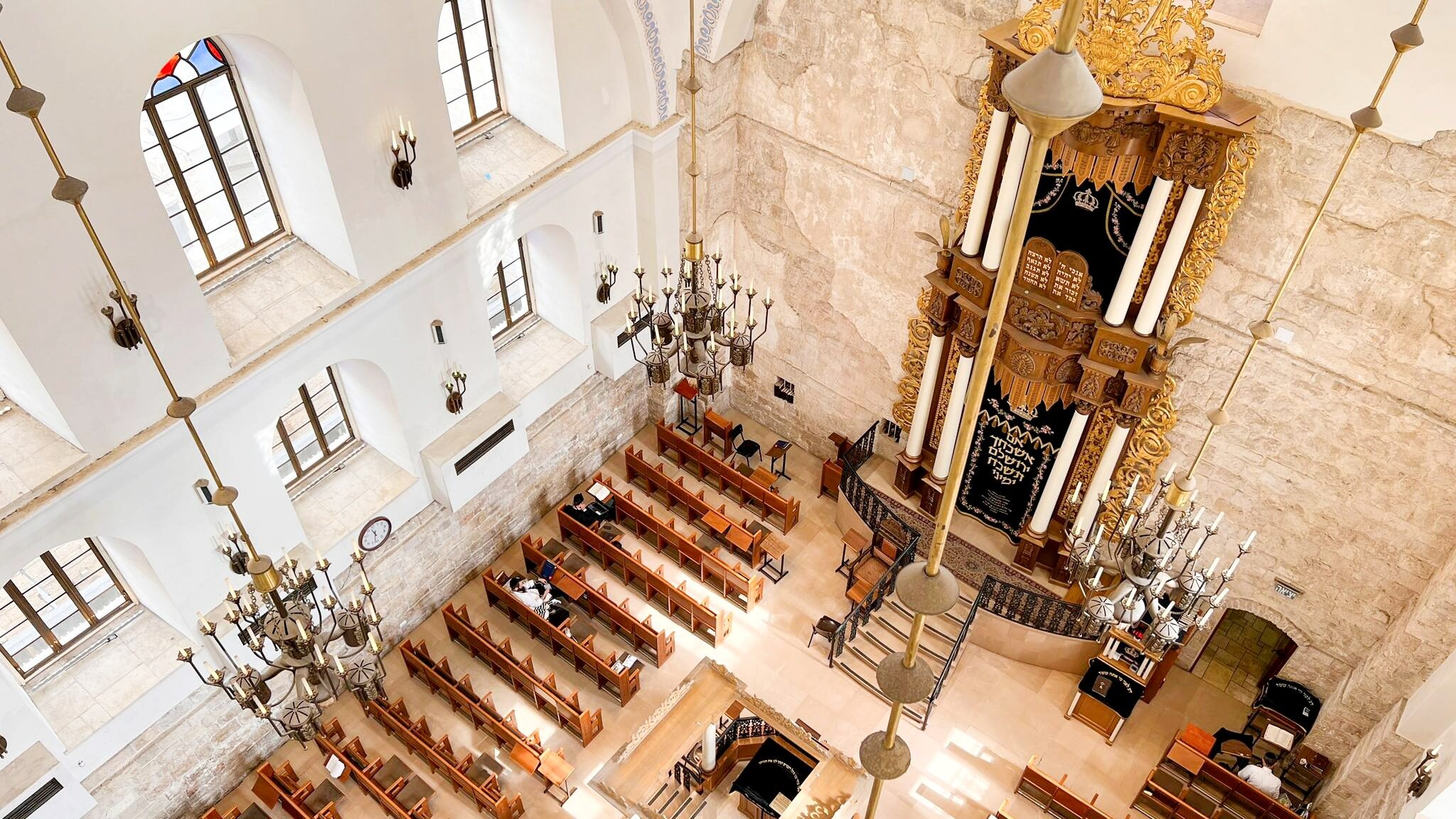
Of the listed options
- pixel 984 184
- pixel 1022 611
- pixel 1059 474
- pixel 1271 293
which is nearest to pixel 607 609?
pixel 1022 611

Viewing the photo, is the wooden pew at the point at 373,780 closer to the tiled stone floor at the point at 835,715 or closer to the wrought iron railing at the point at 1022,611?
the tiled stone floor at the point at 835,715

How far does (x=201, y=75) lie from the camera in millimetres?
8359

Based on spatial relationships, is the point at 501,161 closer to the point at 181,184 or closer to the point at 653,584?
the point at 181,184

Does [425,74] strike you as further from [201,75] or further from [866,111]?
[866,111]

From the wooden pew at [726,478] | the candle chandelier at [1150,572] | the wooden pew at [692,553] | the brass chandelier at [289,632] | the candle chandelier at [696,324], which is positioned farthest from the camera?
the wooden pew at [726,478]

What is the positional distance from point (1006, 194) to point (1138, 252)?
1358mm

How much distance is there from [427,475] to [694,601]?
3.47 metres

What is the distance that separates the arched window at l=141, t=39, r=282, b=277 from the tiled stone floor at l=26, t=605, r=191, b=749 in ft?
11.5

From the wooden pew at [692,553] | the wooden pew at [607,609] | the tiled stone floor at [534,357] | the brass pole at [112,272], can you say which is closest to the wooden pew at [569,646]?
the wooden pew at [607,609]

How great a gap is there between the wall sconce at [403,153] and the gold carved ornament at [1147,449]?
7.37m

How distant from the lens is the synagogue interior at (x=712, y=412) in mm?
8289

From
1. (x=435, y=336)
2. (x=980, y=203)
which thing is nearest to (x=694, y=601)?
(x=435, y=336)

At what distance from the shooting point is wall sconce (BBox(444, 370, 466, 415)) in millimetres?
11281

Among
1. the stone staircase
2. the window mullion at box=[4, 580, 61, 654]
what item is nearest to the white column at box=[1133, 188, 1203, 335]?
the stone staircase
